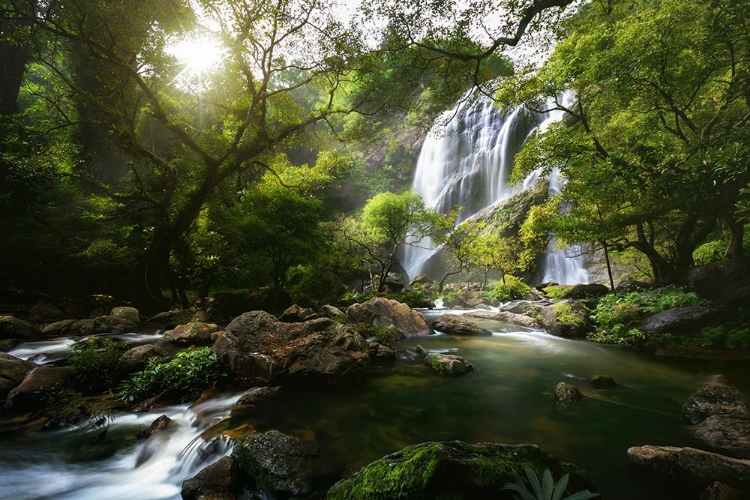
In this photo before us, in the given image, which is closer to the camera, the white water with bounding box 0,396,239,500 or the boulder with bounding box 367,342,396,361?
the white water with bounding box 0,396,239,500

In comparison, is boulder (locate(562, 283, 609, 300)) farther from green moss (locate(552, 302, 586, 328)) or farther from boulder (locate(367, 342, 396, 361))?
boulder (locate(367, 342, 396, 361))

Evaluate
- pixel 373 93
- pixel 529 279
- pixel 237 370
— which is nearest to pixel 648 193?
pixel 373 93

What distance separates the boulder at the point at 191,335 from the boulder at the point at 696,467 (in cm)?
931

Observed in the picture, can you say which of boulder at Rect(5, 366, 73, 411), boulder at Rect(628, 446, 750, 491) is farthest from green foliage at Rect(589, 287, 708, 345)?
boulder at Rect(5, 366, 73, 411)

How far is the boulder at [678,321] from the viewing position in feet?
29.0

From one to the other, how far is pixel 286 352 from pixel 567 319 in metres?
9.96

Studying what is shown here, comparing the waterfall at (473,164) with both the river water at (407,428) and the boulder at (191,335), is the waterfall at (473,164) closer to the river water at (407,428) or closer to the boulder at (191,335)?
the boulder at (191,335)

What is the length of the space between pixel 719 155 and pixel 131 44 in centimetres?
1687

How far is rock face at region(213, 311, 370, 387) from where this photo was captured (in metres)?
6.43

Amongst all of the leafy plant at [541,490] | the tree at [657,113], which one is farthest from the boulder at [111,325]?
the tree at [657,113]

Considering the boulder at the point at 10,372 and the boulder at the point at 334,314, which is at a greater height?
the boulder at the point at 334,314

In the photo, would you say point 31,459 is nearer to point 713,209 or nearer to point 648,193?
point 648,193

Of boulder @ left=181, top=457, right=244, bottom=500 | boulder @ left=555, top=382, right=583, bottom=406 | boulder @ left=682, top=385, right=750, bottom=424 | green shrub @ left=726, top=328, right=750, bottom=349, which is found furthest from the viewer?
green shrub @ left=726, top=328, right=750, bottom=349

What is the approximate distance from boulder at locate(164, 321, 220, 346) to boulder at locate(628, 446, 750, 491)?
30.6ft
